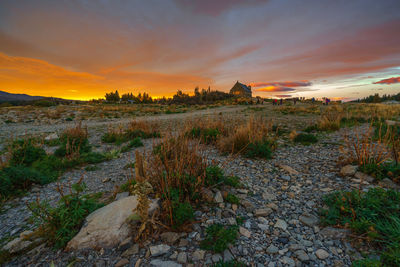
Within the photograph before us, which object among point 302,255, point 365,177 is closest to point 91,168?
point 302,255

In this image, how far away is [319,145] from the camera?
21.2 ft

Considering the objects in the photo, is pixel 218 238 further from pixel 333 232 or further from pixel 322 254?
pixel 333 232

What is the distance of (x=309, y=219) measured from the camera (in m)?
2.65

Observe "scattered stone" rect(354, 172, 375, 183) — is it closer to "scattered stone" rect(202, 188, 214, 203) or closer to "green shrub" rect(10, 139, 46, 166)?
"scattered stone" rect(202, 188, 214, 203)

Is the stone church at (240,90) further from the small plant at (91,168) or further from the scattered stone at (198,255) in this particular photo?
the scattered stone at (198,255)

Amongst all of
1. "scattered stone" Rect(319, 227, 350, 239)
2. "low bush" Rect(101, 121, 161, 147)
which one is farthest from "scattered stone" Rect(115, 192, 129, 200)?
"low bush" Rect(101, 121, 161, 147)

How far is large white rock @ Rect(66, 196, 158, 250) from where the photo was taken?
85.2 inches

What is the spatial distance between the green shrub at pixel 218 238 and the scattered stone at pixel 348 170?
10.6ft

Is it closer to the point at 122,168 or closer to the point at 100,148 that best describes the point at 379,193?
the point at 122,168

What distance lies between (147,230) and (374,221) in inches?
118

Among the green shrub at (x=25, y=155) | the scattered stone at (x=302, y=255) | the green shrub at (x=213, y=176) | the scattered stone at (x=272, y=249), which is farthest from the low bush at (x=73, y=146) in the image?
the scattered stone at (x=302, y=255)

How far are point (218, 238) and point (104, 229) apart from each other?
150cm

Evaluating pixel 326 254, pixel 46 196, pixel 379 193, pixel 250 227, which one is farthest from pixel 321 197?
pixel 46 196

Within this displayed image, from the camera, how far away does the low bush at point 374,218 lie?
189 cm
